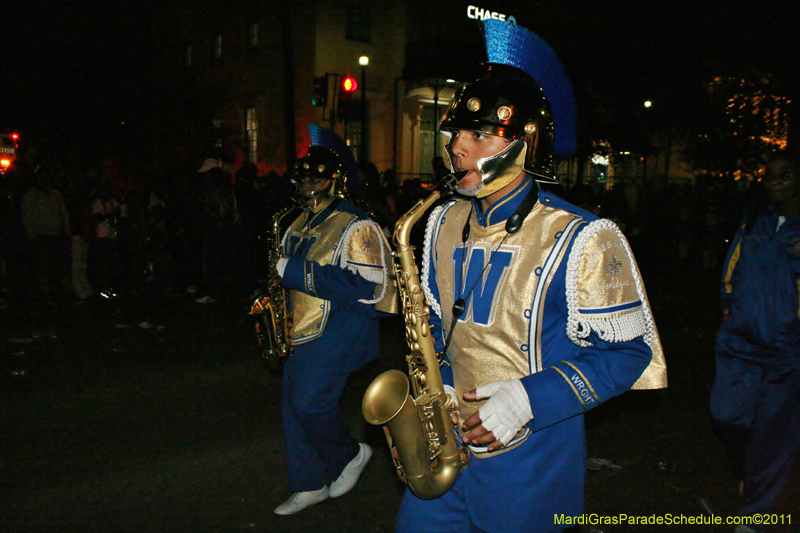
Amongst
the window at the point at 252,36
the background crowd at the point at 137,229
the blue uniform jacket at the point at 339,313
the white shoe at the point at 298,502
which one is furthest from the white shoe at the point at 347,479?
the window at the point at 252,36

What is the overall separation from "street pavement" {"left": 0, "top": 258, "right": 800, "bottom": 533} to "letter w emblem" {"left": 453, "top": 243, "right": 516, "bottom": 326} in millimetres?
2201

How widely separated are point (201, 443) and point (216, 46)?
26356mm

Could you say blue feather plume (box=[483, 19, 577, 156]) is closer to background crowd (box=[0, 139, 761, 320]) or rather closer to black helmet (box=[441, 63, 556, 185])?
black helmet (box=[441, 63, 556, 185])

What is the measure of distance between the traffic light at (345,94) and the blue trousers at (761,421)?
969 centimetres

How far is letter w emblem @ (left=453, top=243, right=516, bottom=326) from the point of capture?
7.44ft

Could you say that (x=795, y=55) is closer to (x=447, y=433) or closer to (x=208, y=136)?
(x=447, y=433)

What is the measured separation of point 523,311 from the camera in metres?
2.19

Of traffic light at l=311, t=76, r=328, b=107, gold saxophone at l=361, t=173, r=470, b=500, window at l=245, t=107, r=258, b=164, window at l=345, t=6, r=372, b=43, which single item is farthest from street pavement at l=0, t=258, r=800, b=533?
window at l=245, t=107, r=258, b=164

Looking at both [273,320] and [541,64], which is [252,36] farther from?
[541,64]

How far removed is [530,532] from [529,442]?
297 millimetres

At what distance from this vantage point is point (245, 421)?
5691mm

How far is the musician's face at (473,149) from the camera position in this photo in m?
2.35

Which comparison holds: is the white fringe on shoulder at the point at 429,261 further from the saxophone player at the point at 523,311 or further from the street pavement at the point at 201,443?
the street pavement at the point at 201,443

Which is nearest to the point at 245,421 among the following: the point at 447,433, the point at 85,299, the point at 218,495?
the point at 218,495
